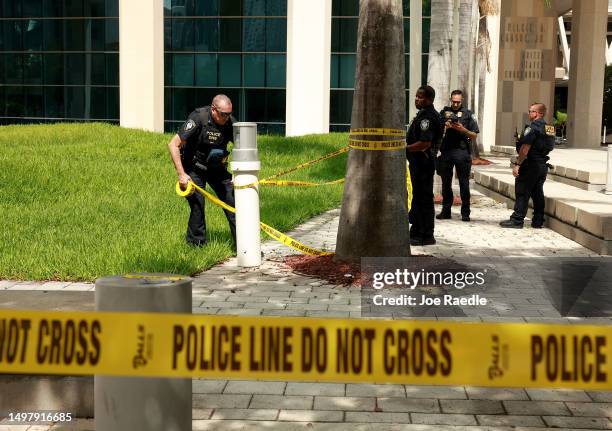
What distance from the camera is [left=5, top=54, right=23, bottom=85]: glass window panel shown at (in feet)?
143

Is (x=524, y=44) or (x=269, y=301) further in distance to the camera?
(x=524, y=44)

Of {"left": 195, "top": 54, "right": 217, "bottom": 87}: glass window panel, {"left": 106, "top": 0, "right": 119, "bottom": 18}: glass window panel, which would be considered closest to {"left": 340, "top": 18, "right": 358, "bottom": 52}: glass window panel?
{"left": 195, "top": 54, "right": 217, "bottom": 87}: glass window panel

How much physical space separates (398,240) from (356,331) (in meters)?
5.46

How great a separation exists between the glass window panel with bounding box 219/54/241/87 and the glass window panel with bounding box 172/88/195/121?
1986mm

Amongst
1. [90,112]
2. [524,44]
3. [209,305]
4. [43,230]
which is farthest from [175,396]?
[524,44]

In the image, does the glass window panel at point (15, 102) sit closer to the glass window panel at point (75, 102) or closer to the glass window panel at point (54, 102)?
the glass window panel at point (54, 102)

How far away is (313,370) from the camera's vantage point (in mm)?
3039

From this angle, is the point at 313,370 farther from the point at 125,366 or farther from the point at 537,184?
the point at 537,184

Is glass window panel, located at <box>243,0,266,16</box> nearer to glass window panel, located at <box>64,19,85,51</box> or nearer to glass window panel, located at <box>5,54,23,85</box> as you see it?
glass window panel, located at <box>64,19,85,51</box>

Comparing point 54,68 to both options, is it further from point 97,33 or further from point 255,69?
point 255,69

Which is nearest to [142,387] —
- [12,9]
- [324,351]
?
[324,351]

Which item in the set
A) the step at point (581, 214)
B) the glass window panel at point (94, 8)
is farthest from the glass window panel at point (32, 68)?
the step at point (581, 214)

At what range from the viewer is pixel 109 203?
14.0 metres

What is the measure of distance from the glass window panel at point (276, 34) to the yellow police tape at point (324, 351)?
38.3 meters
